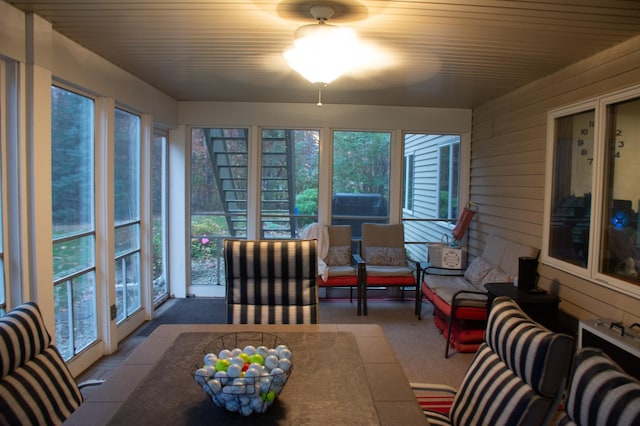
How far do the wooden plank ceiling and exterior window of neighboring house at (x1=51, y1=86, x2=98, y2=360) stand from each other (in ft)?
1.83

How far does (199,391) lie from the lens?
1.53 meters

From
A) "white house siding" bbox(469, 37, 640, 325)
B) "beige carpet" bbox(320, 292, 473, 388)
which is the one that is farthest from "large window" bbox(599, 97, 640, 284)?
"beige carpet" bbox(320, 292, 473, 388)

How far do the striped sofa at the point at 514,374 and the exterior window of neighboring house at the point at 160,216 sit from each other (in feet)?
14.0

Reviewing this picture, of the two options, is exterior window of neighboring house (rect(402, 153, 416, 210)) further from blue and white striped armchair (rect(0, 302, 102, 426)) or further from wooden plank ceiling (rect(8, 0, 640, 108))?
blue and white striped armchair (rect(0, 302, 102, 426))

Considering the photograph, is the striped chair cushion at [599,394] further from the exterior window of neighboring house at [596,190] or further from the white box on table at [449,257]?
the white box on table at [449,257]

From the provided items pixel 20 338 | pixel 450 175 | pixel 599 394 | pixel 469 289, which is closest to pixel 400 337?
pixel 469 289

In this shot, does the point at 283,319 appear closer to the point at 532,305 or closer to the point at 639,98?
the point at 532,305

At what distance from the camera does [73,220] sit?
3.33 m

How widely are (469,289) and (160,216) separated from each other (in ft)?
12.0

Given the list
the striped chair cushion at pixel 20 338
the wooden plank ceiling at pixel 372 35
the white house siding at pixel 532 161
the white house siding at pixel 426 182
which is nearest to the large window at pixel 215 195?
the wooden plank ceiling at pixel 372 35

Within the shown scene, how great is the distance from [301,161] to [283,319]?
11.2 feet

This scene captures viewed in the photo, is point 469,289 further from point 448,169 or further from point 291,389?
point 291,389

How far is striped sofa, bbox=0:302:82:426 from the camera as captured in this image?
1.39 meters

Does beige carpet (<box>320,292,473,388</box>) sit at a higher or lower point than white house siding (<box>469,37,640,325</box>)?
lower
